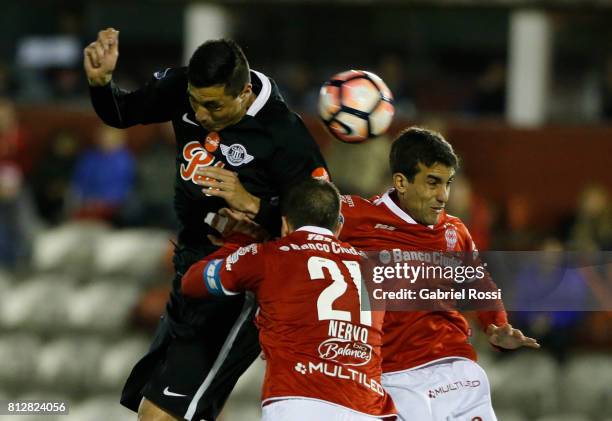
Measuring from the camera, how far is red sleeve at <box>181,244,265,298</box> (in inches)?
198

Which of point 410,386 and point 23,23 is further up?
point 23,23

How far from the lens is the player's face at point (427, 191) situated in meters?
5.52

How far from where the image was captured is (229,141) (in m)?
5.57

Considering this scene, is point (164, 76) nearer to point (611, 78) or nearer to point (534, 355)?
point (534, 355)

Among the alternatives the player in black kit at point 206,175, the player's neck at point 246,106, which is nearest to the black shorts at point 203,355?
the player in black kit at point 206,175

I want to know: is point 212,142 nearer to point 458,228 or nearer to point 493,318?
point 458,228

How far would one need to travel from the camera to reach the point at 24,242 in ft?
40.0

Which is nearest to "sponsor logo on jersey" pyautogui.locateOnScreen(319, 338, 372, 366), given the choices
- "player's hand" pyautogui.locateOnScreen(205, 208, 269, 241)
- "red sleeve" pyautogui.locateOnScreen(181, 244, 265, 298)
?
"red sleeve" pyautogui.locateOnScreen(181, 244, 265, 298)

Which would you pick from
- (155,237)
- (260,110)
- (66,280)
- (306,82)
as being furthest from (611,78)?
(260,110)

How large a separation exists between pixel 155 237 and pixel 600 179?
4.19m

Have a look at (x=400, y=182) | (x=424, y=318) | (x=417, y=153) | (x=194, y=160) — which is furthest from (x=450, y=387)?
(x=194, y=160)

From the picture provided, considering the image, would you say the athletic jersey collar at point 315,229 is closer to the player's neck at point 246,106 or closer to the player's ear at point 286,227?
the player's ear at point 286,227

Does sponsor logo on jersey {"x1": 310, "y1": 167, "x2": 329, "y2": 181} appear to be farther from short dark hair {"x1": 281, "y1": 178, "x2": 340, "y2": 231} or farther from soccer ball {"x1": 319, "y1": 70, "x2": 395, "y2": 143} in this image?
soccer ball {"x1": 319, "y1": 70, "x2": 395, "y2": 143}

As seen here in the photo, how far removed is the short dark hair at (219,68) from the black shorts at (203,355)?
974mm
